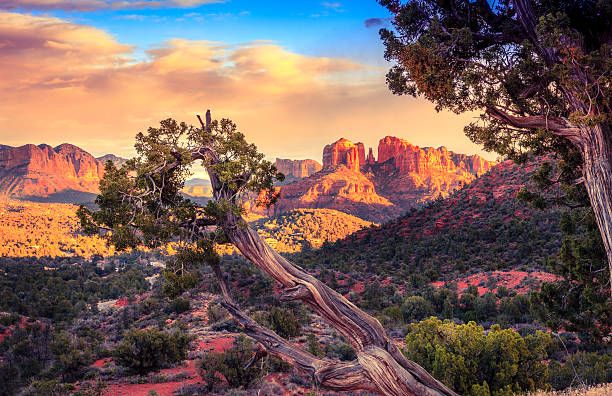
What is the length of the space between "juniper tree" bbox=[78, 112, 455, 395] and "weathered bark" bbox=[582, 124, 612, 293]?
11.4 feet

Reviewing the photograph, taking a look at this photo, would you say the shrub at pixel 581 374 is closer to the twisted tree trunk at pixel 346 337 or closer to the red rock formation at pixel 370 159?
the twisted tree trunk at pixel 346 337

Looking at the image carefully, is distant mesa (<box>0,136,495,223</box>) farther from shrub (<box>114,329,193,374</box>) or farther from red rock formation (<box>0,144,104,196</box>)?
shrub (<box>114,329,193,374</box>)

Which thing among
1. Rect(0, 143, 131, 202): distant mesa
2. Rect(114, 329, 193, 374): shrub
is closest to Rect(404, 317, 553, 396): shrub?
Rect(114, 329, 193, 374): shrub

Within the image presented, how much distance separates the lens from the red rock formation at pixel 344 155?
451 ft

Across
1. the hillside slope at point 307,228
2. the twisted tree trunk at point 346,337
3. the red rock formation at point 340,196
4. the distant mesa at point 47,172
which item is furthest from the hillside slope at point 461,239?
the distant mesa at point 47,172

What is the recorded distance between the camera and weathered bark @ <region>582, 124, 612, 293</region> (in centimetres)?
545

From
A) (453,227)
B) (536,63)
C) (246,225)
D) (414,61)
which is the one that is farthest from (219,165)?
(453,227)

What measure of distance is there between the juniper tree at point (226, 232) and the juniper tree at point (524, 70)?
3.52 metres

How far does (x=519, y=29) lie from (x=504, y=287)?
19.2 metres

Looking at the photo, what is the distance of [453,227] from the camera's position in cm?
3825

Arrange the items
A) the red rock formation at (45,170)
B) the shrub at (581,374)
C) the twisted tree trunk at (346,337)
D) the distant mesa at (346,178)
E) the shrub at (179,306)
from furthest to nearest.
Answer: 1. the red rock formation at (45,170)
2. the distant mesa at (346,178)
3. the shrub at (179,306)
4. the shrub at (581,374)
5. the twisted tree trunk at (346,337)

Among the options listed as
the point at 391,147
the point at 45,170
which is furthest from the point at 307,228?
the point at 45,170

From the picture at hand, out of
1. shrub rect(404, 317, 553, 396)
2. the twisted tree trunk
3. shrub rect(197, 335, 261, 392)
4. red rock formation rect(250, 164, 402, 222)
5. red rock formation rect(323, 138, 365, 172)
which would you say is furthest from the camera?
red rock formation rect(323, 138, 365, 172)

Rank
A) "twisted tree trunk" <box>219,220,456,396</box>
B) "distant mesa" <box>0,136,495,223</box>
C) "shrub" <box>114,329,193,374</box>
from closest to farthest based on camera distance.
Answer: "twisted tree trunk" <box>219,220,456,396</box> < "shrub" <box>114,329,193,374</box> < "distant mesa" <box>0,136,495,223</box>
